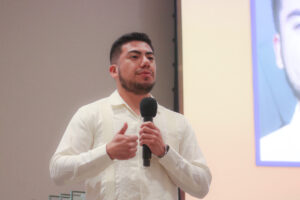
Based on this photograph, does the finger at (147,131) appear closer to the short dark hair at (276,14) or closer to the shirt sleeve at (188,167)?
the shirt sleeve at (188,167)

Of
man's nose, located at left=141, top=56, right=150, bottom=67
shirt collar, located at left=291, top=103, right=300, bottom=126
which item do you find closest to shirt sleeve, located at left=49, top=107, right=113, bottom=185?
man's nose, located at left=141, top=56, right=150, bottom=67

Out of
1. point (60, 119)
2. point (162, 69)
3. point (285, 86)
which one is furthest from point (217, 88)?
point (60, 119)

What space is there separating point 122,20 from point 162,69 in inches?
18.0

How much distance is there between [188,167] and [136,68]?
1.39 feet

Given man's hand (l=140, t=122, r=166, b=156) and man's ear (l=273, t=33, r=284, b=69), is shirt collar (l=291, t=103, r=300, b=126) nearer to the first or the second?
man's ear (l=273, t=33, r=284, b=69)

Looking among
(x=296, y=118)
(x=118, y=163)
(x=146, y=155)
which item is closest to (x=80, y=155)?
(x=118, y=163)

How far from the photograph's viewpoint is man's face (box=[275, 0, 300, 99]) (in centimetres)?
204

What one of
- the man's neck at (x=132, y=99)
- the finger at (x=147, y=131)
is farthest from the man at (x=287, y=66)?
the finger at (x=147, y=131)

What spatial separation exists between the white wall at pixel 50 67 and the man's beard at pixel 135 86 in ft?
3.54

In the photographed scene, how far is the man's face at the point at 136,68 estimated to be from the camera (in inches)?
54.2

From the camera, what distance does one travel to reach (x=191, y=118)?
211 cm

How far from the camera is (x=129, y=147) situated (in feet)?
3.76

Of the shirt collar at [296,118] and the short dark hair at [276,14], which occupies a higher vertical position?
the short dark hair at [276,14]

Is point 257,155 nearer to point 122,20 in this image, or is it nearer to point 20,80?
point 122,20
